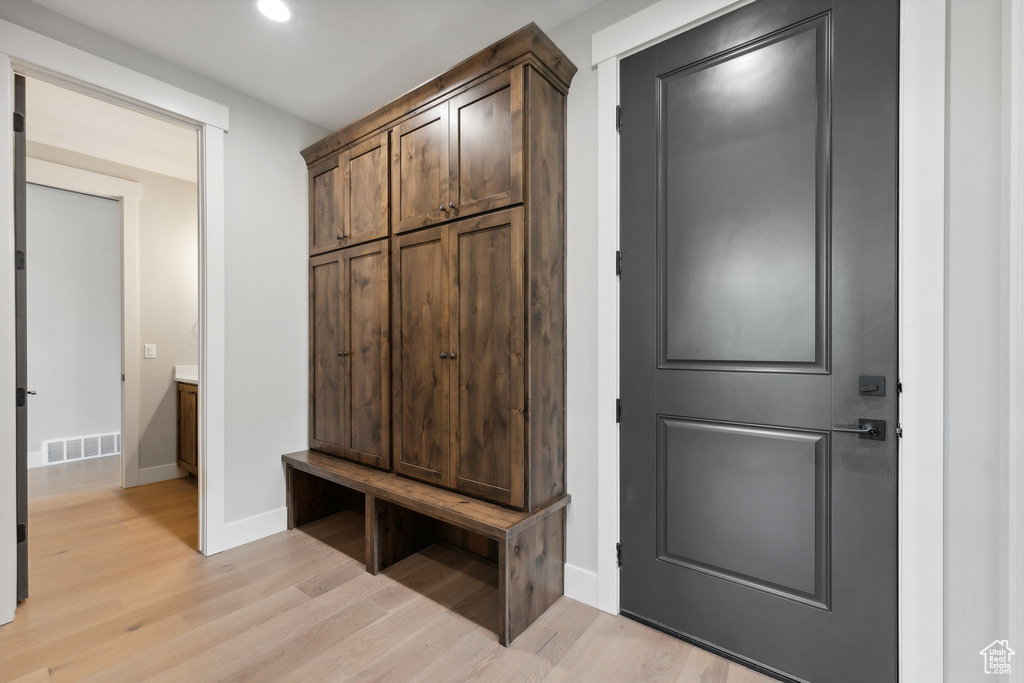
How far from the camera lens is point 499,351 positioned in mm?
1893

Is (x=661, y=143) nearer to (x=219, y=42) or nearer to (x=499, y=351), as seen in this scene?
(x=499, y=351)

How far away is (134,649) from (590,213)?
8.28 feet

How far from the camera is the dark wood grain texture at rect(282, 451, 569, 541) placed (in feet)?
5.66

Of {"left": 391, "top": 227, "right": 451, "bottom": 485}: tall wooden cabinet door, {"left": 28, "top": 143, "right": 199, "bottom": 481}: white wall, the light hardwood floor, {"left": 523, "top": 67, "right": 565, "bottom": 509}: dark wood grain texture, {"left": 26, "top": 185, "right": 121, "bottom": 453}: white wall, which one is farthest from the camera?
{"left": 26, "top": 185, "right": 121, "bottom": 453}: white wall

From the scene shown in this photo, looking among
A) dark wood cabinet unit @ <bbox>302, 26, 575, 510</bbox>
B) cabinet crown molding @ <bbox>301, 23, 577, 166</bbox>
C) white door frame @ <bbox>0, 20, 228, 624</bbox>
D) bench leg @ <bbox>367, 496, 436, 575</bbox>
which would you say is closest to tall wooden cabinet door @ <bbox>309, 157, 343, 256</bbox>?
dark wood cabinet unit @ <bbox>302, 26, 575, 510</bbox>

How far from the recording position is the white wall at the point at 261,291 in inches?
101

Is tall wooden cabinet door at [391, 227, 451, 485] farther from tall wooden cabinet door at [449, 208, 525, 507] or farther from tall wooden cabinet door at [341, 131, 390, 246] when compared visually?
tall wooden cabinet door at [341, 131, 390, 246]

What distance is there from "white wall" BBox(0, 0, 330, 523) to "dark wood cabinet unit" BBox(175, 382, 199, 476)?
52.3 inches

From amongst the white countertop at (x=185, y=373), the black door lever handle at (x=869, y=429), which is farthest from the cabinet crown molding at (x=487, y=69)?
the white countertop at (x=185, y=373)

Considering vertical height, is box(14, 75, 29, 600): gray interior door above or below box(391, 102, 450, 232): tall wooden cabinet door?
below

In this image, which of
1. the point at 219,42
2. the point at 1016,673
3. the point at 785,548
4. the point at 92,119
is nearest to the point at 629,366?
the point at 785,548

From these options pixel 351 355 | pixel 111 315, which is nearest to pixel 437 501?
pixel 351 355

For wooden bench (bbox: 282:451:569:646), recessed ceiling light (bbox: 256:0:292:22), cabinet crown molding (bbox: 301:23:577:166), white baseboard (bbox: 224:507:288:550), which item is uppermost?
recessed ceiling light (bbox: 256:0:292:22)

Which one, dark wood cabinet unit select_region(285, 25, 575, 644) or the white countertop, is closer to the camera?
dark wood cabinet unit select_region(285, 25, 575, 644)
